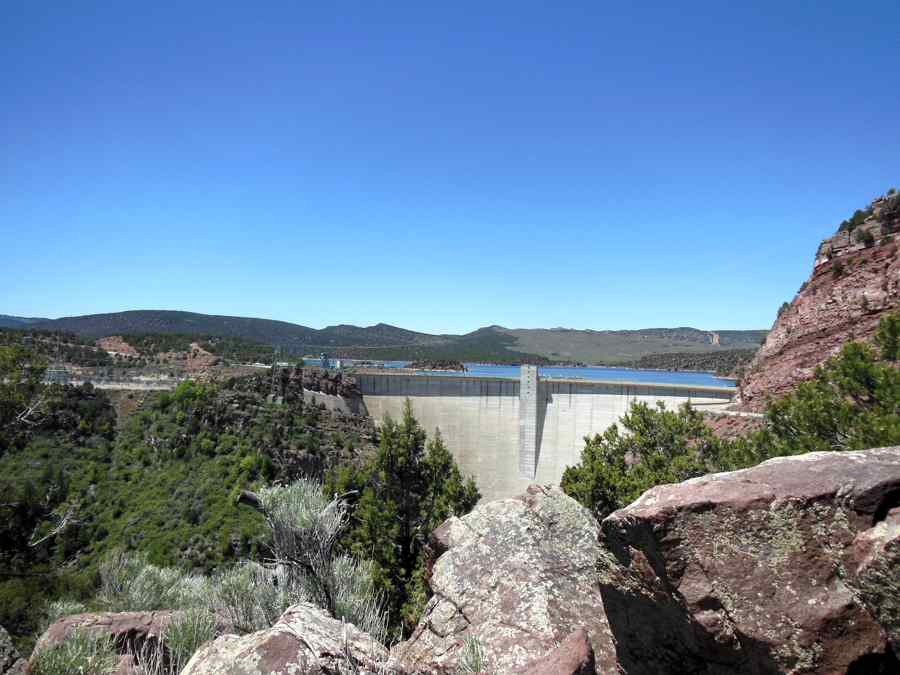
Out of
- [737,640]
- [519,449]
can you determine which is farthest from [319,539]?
[519,449]

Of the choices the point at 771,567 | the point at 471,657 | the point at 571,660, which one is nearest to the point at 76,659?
the point at 471,657

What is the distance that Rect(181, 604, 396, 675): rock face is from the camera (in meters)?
3.96

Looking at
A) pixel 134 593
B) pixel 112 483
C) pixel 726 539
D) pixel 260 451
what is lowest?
pixel 112 483

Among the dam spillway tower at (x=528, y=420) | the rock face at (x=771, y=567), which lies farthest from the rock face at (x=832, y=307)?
the rock face at (x=771, y=567)

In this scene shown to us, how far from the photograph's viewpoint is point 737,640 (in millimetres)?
3645

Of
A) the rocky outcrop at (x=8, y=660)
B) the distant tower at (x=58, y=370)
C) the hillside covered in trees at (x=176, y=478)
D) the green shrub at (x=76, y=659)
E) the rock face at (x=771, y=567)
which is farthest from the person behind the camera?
the distant tower at (x=58, y=370)

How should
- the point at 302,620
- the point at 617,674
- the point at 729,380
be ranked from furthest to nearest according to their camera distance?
the point at 729,380
the point at 617,674
the point at 302,620

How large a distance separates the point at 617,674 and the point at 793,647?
1.97m

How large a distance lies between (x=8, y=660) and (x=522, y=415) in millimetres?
26112

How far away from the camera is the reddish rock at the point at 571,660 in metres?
4.03

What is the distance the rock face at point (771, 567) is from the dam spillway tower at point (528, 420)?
25193 mm

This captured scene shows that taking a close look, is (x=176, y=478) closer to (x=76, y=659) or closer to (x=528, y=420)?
(x=528, y=420)

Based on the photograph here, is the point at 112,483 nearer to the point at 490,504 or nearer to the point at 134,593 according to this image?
the point at 134,593

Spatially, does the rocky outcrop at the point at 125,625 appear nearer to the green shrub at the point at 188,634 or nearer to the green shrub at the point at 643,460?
the green shrub at the point at 188,634
